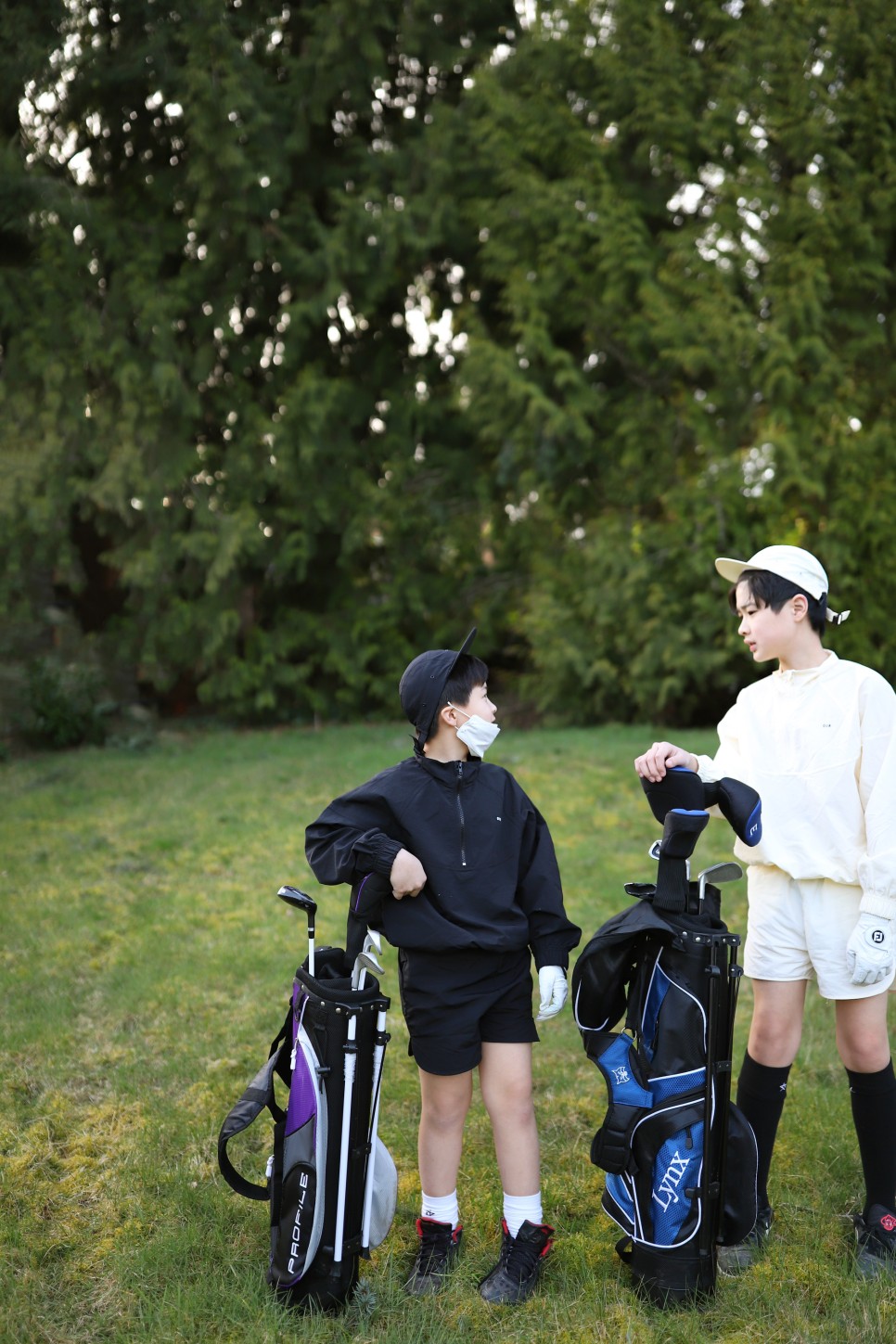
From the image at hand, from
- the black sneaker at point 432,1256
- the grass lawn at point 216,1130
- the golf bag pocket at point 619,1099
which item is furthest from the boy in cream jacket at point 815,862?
the black sneaker at point 432,1256

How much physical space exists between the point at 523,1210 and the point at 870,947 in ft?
3.54

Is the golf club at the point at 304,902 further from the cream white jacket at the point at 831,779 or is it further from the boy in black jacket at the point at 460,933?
the cream white jacket at the point at 831,779

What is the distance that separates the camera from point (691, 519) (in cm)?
1088

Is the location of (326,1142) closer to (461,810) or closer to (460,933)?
(460,933)

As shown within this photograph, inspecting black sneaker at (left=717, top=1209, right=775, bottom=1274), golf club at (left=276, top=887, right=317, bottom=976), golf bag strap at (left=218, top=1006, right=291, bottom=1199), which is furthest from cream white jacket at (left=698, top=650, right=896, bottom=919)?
golf bag strap at (left=218, top=1006, right=291, bottom=1199)

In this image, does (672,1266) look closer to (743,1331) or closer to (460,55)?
(743,1331)

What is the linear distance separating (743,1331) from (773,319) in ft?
30.2

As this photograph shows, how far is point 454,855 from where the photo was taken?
9.30 ft

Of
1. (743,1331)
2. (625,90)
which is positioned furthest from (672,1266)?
(625,90)

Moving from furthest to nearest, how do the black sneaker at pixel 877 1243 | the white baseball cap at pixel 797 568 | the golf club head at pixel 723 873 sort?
the white baseball cap at pixel 797 568 < the black sneaker at pixel 877 1243 < the golf club head at pixel 723 873

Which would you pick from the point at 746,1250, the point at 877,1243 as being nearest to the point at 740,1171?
the point at 746,1250

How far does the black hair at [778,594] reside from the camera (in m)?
3.01

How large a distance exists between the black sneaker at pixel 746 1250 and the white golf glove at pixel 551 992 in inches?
30.9

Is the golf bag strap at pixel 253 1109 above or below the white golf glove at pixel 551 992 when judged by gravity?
below
